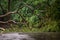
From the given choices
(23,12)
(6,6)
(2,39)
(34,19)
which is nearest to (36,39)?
(2,39)

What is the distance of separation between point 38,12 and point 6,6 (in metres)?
1.28

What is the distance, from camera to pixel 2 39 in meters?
1.60

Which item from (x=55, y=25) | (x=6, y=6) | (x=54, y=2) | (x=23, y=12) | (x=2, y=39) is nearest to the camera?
(x=2, y=39)

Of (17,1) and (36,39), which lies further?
(17,1)

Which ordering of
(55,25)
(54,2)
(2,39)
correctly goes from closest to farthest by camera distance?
(2,39) < (55,25) < (54,2)

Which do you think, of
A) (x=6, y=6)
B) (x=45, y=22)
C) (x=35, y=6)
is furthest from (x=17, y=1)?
(x=45, y=22)

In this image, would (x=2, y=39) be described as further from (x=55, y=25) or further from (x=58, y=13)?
(x=58, y=13)

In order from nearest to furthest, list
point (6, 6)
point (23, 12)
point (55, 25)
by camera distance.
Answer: point (55, 25)
point (23, 12)
point (6, 6)

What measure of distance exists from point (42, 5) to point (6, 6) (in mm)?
1330

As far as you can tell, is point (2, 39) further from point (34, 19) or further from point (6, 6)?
point (6, 6)

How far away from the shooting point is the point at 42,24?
468cm

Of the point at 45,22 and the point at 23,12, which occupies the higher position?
the point at 23,12

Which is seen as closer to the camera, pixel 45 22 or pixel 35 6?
pixel 45 22

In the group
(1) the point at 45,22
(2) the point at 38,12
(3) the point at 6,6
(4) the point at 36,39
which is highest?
(3) the point at 6,6
